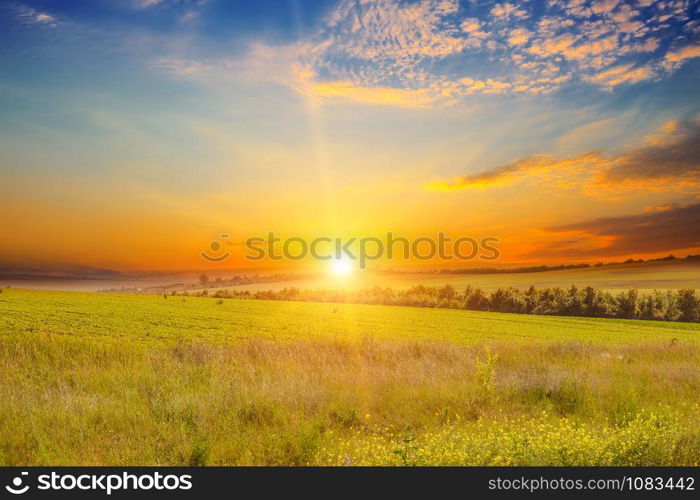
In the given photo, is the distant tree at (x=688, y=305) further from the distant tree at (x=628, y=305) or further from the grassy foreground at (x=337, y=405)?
the grassy foreground at (x=337, y=405)

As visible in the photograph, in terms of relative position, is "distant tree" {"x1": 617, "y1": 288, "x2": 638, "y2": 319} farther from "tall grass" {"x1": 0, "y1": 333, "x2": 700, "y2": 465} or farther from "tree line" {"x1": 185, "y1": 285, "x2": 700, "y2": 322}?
"tall grass" {"x1": 0, "y1": 333, "x2": 700, "y2": 465}

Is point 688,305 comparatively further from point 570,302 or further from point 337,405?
point 337,405

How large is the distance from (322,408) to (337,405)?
35 cm

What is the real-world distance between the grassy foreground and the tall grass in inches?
1.6

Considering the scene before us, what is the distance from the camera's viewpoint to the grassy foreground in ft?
25.3

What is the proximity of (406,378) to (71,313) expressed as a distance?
35.3 metres

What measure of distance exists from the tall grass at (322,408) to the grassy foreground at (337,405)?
4 centimetres

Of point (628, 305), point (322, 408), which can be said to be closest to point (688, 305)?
point (628, 305)

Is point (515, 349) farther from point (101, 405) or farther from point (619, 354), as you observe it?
point (101, 405)

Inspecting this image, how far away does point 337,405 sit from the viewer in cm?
1037

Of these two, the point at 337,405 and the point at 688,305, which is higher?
the point at 337,405

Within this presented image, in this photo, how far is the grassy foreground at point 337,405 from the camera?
304 inches

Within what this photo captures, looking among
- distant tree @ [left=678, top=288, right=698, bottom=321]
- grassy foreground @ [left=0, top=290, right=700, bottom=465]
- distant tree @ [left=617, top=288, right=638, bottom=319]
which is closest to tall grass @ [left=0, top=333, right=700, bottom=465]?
grassy foreground @ [left=0, top=290, right=700, bottom=465]

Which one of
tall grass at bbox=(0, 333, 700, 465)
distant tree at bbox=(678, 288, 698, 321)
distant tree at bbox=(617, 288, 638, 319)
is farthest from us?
distant tree at bbox=(617, 288, 638, 319)
